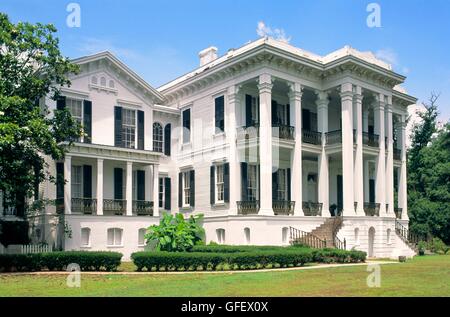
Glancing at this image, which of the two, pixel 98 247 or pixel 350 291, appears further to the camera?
pixel 98 247

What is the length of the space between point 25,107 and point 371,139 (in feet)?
72.3

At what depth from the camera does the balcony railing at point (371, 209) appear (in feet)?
109

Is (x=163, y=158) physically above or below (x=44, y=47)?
below

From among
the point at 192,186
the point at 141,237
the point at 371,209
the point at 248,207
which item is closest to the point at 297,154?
the point at 248,207

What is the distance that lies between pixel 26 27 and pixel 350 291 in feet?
55.6

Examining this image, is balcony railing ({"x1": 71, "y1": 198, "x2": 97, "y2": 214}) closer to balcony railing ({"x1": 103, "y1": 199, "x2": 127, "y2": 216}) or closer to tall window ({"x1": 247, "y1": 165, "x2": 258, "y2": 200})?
balcony railing ({"x1": 103, "y1": 199, "x2": 127, "y2": 216})

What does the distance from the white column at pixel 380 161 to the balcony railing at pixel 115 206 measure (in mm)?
15926

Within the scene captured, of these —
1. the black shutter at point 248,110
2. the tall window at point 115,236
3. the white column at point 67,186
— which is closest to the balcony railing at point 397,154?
the black shutter at point 248,110

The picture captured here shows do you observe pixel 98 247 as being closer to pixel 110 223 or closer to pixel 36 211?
pixel 110 223

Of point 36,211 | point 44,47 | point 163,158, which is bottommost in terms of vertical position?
point 36,211

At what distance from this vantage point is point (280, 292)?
13.4m
